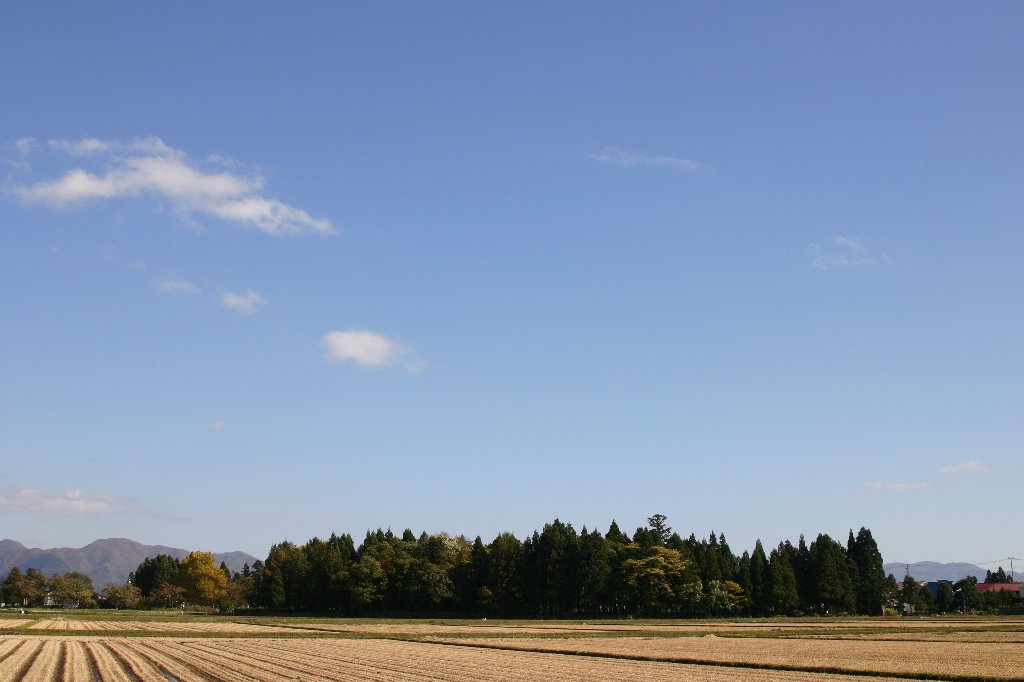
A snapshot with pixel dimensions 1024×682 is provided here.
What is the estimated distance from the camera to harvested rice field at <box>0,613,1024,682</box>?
110 feet

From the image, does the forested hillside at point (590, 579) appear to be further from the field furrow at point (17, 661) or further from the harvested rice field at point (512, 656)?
the field furrow at point (17, 661)

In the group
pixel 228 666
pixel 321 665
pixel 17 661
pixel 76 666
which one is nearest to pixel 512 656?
pixel 321 665

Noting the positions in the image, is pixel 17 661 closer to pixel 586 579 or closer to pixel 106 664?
pixel 106 664

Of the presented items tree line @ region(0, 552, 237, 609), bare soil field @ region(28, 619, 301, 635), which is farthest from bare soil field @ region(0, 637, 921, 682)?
tree line @ region(0, 552, 237, 609)

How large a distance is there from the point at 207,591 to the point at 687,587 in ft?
303

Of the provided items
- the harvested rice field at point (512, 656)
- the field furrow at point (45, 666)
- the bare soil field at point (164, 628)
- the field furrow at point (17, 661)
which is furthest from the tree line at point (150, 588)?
the field furrow at point (45, 666)

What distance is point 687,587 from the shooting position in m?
111

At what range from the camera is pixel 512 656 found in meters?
44.6

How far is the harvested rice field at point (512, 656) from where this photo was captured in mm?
33594

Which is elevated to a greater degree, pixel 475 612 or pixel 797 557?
pixel 797 557

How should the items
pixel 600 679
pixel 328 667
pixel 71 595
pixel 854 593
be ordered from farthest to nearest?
pixel 71 595 → pixel 854 593 → pixel 328 667 → pixel 600 679

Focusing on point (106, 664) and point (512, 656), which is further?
point (512, 656)

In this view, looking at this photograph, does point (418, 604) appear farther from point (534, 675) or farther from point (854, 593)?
point (534, 675)

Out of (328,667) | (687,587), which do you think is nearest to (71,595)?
(687,587)
